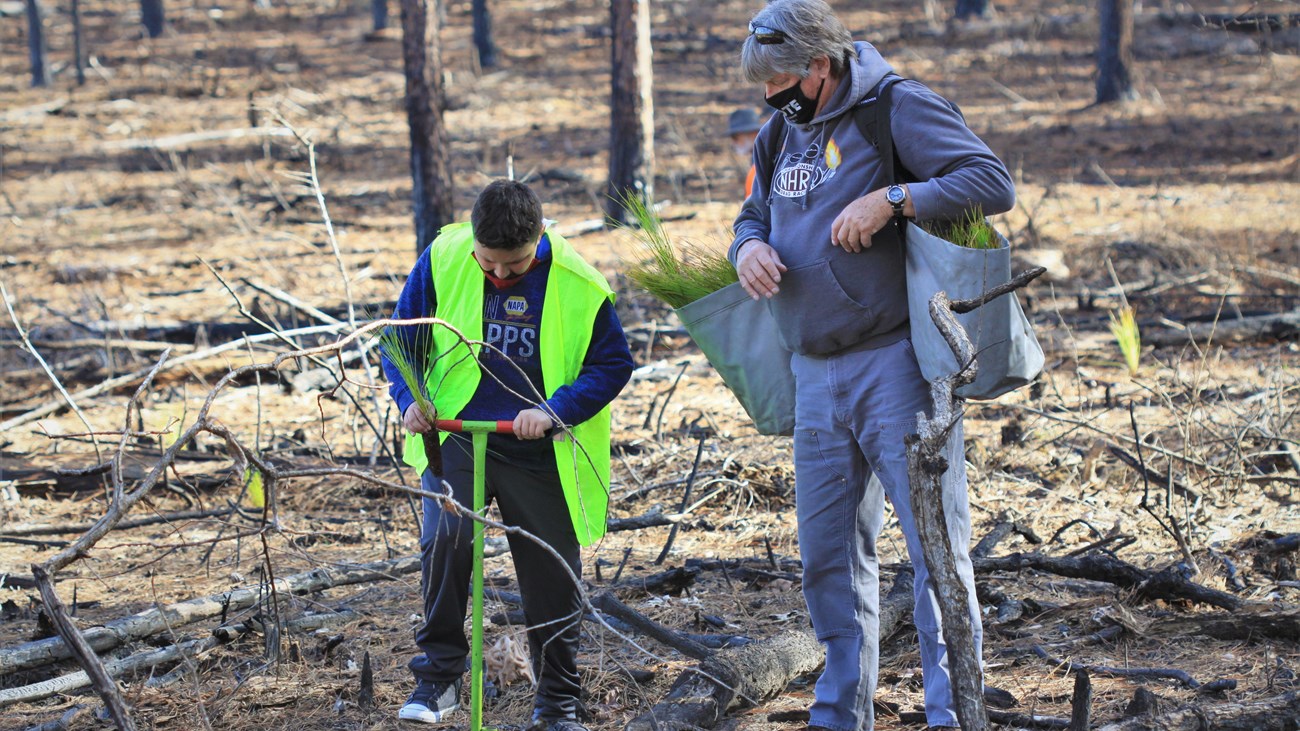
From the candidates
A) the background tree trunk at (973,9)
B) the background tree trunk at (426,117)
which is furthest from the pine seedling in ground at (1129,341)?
the background tree trunk at (973,9)

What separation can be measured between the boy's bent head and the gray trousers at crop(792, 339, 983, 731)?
0.88 meters

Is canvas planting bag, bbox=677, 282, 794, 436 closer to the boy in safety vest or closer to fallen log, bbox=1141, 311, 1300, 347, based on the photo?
the boy in safety vest

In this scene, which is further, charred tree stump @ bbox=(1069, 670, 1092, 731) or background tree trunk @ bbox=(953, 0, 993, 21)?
background tree trunk @ bbox=(953, 0, 993, 21)

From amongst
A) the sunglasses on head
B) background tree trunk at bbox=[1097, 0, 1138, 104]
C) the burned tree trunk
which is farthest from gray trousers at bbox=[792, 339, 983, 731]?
the burned tree trunk

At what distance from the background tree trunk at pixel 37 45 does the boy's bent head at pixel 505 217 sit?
2469 cm

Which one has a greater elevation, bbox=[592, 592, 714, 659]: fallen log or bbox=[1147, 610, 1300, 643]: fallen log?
bbox=[1147, 610, 1300, 643]: fallen log

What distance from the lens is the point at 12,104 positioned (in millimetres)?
23328

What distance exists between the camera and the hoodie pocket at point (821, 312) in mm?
3162

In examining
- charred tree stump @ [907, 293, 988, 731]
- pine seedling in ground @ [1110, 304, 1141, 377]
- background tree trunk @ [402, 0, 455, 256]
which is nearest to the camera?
charred tree stump @ [907, 293, 988, 731]

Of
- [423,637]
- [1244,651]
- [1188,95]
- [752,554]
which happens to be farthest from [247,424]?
[1188,95]

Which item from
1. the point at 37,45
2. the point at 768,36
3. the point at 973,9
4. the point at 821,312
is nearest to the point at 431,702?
the point at 821,312

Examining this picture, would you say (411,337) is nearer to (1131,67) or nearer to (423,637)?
(423,637)

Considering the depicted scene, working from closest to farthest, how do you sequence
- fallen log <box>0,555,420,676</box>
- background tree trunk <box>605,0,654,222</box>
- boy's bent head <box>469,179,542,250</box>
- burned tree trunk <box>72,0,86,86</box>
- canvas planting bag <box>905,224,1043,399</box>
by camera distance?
1. canvas planting bag <box>905,224,1043,399</box>
2. boy's bent head <box>469,179,542,250</box>
3. fallen log <box>0,555,420,676</box>
4. background tree trunk <box>605,0,654,222</box>
5. burned tree trunk <box>72,0,86,86</box>

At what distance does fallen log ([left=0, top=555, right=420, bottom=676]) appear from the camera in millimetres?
4016
